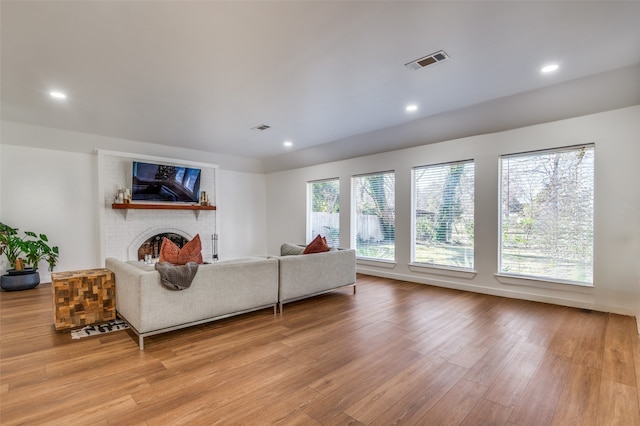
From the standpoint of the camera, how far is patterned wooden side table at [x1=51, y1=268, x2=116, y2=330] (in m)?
3.19

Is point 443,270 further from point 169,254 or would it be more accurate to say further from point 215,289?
point 169,254

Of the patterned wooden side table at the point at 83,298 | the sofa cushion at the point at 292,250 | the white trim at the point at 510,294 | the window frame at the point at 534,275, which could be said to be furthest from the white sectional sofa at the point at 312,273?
the window frame at the point at 534,275

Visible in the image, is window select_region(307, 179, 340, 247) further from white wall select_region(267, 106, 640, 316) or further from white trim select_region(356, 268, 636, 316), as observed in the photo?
white trim select_region(356, 268, 636, 316)

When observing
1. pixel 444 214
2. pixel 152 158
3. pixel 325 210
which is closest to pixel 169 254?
pixel 152 158

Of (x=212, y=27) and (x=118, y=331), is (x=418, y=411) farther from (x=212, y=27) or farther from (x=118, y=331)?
(x=212, y=27)

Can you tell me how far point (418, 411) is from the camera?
1.92 metres

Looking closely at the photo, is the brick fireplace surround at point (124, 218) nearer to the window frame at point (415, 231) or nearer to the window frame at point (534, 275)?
the window frame at point (415, 231)

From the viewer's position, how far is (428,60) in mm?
3131

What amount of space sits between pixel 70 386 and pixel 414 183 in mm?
5582

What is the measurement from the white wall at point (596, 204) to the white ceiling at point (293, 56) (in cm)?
42

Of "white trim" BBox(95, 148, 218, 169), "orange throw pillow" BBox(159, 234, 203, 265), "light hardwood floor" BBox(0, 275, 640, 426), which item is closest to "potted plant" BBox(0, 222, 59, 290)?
"light hardwood floor" BBox(0, 275, 640, 426)

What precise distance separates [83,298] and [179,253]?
1.18 m

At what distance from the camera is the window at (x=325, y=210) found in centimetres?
731

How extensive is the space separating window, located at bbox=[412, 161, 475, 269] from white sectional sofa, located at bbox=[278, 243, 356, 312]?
5.78 ft
